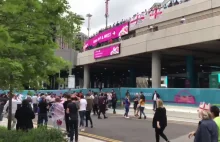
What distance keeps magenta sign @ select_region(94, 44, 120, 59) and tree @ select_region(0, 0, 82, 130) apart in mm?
33455

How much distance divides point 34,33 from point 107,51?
3624cm

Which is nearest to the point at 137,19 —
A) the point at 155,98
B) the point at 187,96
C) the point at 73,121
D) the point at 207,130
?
the point at 155,98

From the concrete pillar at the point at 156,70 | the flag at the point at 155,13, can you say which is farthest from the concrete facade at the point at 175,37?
the flag at the point at 155,13

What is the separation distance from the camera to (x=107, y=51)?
4391cm

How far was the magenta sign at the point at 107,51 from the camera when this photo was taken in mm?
41931

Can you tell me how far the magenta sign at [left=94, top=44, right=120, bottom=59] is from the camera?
41.9m

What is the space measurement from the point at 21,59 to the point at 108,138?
662 cm

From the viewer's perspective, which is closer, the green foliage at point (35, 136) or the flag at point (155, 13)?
the green foliage at point (35, 136)

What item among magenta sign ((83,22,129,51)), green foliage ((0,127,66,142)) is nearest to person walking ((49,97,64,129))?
green foliage ((0,127,66,142))

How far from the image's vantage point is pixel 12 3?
646 centimetres

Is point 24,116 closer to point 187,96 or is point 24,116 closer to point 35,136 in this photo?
point 35,136

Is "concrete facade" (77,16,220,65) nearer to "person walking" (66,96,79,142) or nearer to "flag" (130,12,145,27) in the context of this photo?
"flag" (130,12,145,27)

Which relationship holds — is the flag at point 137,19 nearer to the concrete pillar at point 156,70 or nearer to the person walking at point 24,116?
the concrete pillar at point 156,70

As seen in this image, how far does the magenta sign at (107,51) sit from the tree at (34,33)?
110 feet
